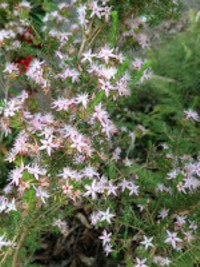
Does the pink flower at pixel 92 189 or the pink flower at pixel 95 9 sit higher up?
the pink flower at pixel 95 9

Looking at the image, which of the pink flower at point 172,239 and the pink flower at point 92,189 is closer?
the pink flower at point 92,189

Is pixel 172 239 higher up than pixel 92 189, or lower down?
lower down

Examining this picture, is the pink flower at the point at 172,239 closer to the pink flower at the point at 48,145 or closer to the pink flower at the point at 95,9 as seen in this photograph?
the pink flower at the point at 48,145

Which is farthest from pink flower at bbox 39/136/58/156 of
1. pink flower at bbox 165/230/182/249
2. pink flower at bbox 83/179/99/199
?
pink flower at bbox 165/230/182/249

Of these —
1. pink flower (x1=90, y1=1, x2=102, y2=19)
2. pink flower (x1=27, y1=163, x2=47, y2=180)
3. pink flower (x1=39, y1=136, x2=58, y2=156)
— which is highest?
pink flower (x1=90, y1=1, x2=102, y2=19)

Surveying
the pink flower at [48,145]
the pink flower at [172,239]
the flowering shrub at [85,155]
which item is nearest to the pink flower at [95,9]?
the flowering shrub at [85,155]

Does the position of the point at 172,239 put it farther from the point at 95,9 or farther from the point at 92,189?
the point at 95,9

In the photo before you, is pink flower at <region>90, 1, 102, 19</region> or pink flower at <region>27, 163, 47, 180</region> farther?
pink flower at <region>90, 1, 102, 19</region>

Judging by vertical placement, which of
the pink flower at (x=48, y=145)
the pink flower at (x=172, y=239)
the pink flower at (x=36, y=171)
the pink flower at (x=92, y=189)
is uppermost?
the pink flower at (x=48, y=145)

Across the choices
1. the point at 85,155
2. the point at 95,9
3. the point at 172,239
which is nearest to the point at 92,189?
the point at 85,155

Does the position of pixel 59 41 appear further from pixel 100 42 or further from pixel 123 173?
pixel 123 173

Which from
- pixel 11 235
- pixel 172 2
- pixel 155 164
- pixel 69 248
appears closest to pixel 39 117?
pixel 11 235

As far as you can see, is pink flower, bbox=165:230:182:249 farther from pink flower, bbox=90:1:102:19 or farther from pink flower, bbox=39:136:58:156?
pink flower, bbox=90:1:102:19
